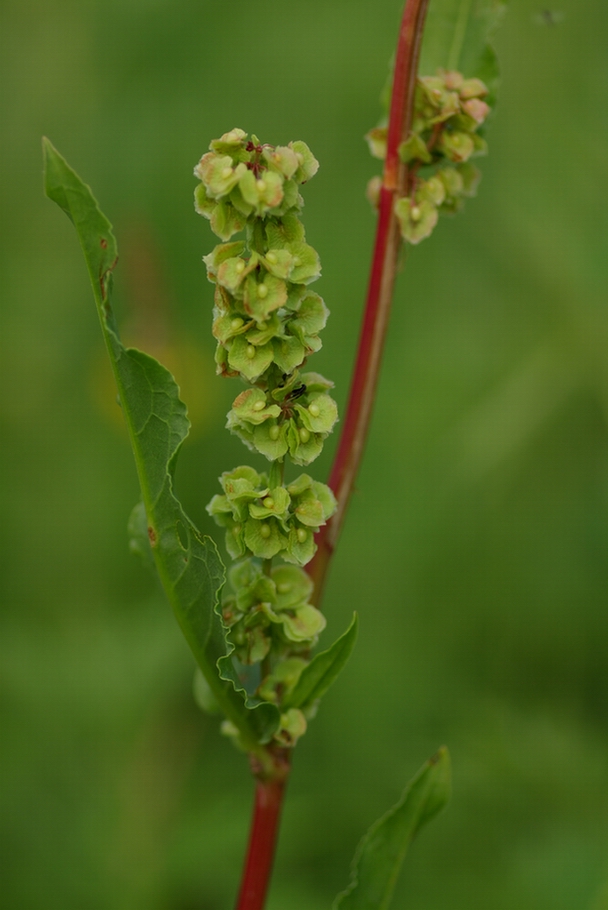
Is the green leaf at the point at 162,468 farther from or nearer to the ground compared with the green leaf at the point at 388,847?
farther from the ground

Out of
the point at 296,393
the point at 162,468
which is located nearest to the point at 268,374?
the point at 296,393

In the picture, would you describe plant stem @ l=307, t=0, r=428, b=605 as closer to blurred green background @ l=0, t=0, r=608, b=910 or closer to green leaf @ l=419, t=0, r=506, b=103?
green leaf @ l=419, t=0, r=506, b=103

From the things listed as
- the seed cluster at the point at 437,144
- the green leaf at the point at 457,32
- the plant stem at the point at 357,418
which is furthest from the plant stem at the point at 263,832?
the green leaf at the point at 457,32

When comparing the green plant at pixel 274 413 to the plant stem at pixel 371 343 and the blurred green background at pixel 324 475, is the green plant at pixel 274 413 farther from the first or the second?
the blurred green background at pixel 324 475

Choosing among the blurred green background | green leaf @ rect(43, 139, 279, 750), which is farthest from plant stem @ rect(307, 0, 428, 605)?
the blurred green background

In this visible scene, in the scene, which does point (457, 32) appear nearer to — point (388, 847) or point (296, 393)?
point (296, 393)

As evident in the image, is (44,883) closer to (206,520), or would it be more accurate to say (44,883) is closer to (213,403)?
(206,520)
